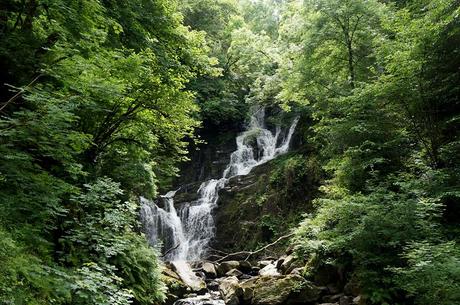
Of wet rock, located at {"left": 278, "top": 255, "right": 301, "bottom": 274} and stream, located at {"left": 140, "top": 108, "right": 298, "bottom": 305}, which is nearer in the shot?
wet rock, located at {"left": 278, "top": 255, "right": 301, "bottom": 274}

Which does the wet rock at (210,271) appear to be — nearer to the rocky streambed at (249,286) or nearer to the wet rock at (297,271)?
the rocky streambed at (249,286)

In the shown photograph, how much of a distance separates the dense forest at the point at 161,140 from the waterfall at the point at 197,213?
5.87 metres

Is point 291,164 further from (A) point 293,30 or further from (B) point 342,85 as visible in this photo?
(A) point 293,30

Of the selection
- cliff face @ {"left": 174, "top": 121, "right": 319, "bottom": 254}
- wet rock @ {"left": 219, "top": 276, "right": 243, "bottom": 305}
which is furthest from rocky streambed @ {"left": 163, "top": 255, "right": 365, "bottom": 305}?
cliff face @ {"left": 174, "top": 121, "right": 319, "bottom": 254}

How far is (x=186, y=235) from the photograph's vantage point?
647 inches

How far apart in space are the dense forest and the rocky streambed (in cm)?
40

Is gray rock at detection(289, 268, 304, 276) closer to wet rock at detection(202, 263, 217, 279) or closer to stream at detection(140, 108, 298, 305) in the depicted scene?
wet rock at detection(202, 263, 217, 279)

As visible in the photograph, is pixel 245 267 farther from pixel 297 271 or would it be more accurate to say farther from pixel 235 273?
pixel 297 271

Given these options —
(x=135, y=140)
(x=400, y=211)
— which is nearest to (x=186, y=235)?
(x=135, y=140)

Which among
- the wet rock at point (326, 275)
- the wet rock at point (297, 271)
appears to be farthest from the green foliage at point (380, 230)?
the wet rock at point (297, 271)

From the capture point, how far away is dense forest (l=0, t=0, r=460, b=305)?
161 inches

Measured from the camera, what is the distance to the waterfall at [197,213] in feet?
52.0

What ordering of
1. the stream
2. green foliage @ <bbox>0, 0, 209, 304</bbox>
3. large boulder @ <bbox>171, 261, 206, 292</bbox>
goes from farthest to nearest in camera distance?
the stream, large boulder @ <bbox>171, 261, 206, 292</bbox>, green foliage @ <bbox>0, 0, 209, 304</bbox>

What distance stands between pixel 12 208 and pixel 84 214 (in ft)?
8.83
